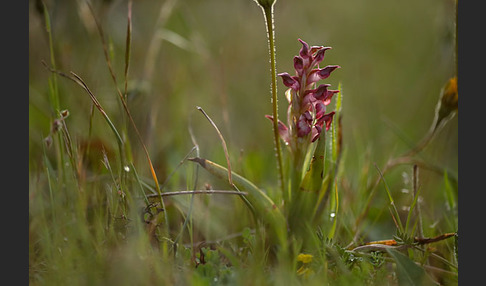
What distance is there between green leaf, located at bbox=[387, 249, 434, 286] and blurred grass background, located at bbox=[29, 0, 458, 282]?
18cm

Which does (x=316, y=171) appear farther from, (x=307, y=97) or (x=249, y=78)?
(x=249, y=78)

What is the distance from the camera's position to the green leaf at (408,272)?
1.37 m

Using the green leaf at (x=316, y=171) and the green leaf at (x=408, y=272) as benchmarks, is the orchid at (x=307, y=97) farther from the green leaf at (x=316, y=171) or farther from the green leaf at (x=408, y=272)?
the green leaf at (x=408, y=272)

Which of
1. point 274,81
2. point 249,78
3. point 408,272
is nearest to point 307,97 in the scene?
point 274,81

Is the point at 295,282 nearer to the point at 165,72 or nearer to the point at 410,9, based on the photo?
the point at 165,72

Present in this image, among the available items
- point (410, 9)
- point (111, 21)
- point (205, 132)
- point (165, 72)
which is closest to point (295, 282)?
point (205, 132)

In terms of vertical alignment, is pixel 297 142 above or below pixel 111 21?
below

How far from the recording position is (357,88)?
118 inches

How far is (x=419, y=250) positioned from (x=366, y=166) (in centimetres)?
48

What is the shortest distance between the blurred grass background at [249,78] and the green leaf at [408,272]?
18 centimetres

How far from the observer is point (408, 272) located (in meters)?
1.38

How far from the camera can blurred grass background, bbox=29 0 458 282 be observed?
2102 mm

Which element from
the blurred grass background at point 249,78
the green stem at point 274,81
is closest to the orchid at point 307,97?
the green stem at point 274,81

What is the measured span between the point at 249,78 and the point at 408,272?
197 cm
